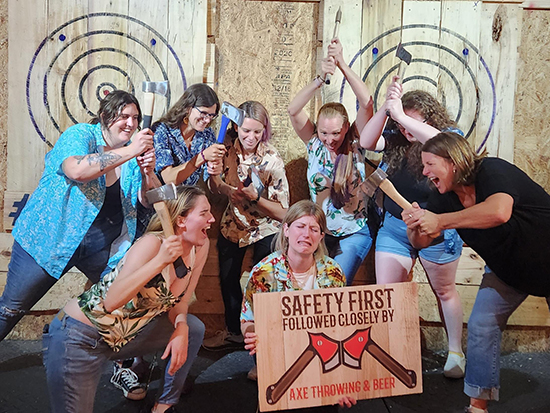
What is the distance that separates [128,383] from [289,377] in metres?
0.97

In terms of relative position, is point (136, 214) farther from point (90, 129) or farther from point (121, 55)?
point (121, 55)

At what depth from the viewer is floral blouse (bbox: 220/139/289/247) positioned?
2.85m

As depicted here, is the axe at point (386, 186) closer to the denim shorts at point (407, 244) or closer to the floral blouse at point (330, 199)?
the floral blouse at point (330, 199)

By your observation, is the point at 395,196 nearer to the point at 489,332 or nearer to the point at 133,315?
the point at 489,332

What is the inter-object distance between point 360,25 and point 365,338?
1.96m

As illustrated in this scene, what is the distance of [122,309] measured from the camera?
6.95 ft

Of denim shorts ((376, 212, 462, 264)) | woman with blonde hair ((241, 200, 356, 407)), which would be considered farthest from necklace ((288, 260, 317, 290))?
denim shorts ((376, 212, 462, 264))

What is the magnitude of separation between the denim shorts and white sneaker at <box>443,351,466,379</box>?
0.57 meters

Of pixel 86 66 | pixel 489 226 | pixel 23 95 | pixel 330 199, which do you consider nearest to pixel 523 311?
pixel 489 226

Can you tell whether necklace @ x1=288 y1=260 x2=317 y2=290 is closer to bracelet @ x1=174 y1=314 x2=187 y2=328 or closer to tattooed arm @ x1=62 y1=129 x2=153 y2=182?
bracelet @ x1=174 y1=314 x2=187 y2=328

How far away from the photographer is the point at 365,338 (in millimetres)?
2291

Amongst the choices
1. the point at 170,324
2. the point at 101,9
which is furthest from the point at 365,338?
the point at 101,9

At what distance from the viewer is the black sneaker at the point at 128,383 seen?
103 inches

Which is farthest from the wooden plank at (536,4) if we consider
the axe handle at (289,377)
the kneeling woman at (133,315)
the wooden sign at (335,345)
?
the axe handle at (289,377)
